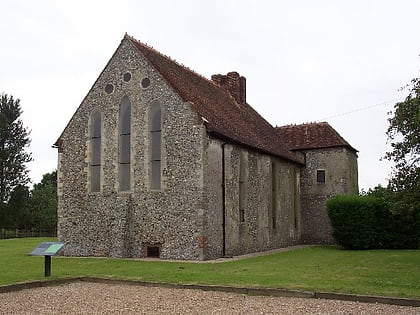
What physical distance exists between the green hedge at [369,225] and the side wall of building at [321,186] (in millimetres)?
3445

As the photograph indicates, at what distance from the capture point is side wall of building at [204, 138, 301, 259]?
22766 mm

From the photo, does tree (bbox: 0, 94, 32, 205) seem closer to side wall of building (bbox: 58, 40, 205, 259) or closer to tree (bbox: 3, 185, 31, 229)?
tree (bbox: 3, 185, 31, 229)

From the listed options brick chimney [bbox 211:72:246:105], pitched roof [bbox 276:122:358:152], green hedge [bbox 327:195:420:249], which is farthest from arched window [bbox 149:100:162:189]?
pitched roof [bbox 276:122:358:152]

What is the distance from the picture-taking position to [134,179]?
2391cm

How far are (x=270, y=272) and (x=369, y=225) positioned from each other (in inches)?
570

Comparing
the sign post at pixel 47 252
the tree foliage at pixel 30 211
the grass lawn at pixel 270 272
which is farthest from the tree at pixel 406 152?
the tree foliage at pixel 30 211

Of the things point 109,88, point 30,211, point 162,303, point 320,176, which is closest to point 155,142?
point 109,88

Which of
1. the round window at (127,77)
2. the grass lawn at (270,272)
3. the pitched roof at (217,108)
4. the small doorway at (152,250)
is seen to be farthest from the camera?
the round window at (127,77)

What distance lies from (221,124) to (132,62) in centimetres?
522

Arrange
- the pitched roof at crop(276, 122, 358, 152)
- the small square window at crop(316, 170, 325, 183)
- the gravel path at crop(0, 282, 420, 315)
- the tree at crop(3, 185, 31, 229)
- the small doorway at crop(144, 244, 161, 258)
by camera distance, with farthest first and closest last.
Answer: the tree at crop(3, 185, 31, 229) < the pitched roof at crop(276, 122, 358, 152) < the small square window at crop(316, 170, 325, 183) < the small doorway at crop(144, 244, 161, 258) < the gravel path at crop(0, 282, 420, 315)

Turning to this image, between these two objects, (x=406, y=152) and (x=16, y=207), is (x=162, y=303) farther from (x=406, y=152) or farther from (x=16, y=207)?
(x=16, y=207)

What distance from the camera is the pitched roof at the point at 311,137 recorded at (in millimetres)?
33906

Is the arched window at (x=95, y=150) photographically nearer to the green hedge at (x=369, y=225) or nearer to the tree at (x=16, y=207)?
the green hedge at (x=369, y=225)

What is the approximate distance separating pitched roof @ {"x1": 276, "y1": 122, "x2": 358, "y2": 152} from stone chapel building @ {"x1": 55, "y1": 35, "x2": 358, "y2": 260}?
5.29m
